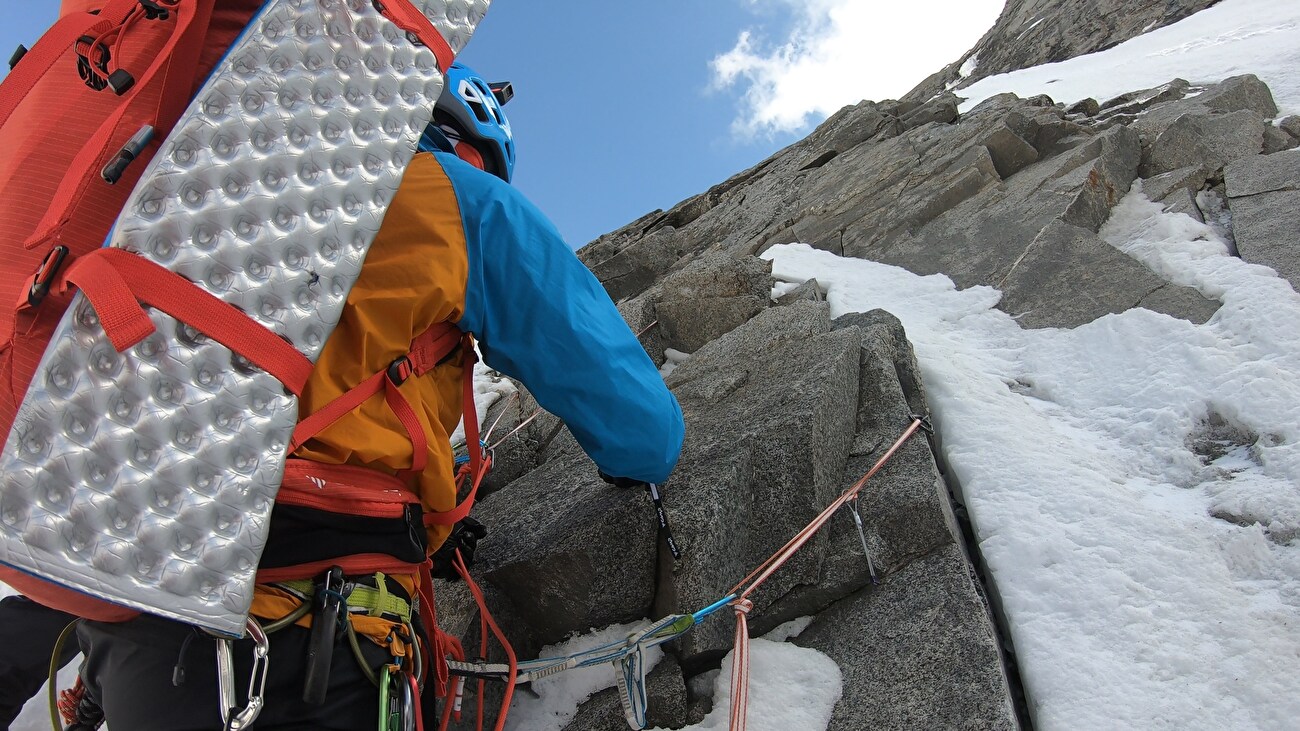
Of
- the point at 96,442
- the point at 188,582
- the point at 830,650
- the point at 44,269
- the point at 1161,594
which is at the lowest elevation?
the point at 1161,594

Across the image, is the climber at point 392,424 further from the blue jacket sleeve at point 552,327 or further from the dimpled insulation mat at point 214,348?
the dimpled insulation mat at point 214,348

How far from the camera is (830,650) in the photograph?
376cm

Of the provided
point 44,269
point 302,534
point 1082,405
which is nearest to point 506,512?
point 302,534

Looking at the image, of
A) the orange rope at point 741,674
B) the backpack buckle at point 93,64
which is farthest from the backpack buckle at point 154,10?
the orange rope at point 741,674

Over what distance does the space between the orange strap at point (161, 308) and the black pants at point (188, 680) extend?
801mm

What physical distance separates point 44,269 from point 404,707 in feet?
5.40

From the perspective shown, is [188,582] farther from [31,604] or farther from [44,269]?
[31,604]

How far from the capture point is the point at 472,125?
10.0ft

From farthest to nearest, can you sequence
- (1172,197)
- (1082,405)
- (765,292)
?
1. (1172,197)
2. (765,292)
3. (1082,405)

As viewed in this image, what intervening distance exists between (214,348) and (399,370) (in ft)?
1.92

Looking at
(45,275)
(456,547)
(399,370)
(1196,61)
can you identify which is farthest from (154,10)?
(1196,61)

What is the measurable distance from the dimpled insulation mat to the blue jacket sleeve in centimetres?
38

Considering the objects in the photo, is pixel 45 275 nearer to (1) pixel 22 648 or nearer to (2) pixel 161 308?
(2) pixel 161 308

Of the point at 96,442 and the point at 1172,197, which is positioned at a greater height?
the point at 96,442
